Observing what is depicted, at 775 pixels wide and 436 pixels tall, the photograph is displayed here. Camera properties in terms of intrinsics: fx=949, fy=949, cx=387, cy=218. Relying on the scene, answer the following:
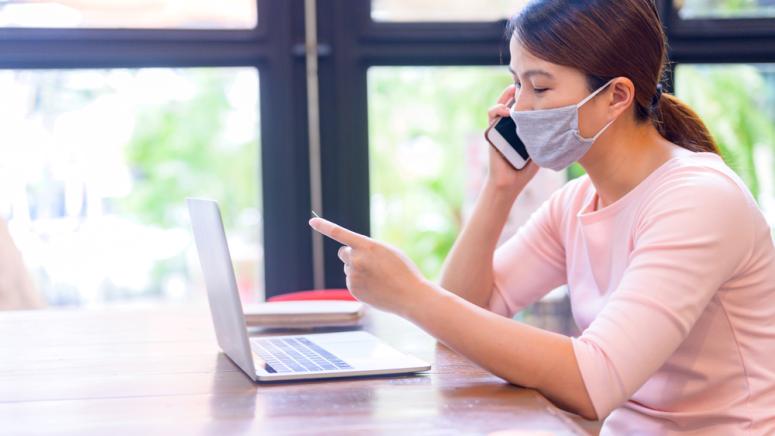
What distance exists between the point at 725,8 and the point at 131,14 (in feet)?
5.83

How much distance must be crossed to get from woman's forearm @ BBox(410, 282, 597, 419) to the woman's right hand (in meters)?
0.55

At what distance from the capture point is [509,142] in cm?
177

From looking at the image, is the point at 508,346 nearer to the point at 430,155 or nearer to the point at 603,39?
the point at 603,39

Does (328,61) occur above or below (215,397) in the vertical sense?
above

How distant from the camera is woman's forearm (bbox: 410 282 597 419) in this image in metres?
1.19

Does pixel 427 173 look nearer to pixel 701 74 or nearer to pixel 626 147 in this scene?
pixel 701 74

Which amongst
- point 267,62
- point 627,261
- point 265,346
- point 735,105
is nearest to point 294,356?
point 265,346

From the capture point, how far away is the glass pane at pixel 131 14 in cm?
269

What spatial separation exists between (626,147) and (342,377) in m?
0.60

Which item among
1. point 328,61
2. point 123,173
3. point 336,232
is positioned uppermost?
point 328,61

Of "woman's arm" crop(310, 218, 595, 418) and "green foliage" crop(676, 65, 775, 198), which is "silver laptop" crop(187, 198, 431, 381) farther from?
"green foliage" crop(676, 65, 775, 198)

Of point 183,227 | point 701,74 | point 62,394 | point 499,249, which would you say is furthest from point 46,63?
point 701,74

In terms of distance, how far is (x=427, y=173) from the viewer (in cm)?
298

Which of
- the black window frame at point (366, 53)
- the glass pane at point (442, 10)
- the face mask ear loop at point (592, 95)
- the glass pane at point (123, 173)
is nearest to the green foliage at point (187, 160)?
the glass pane at point (123, 173)
